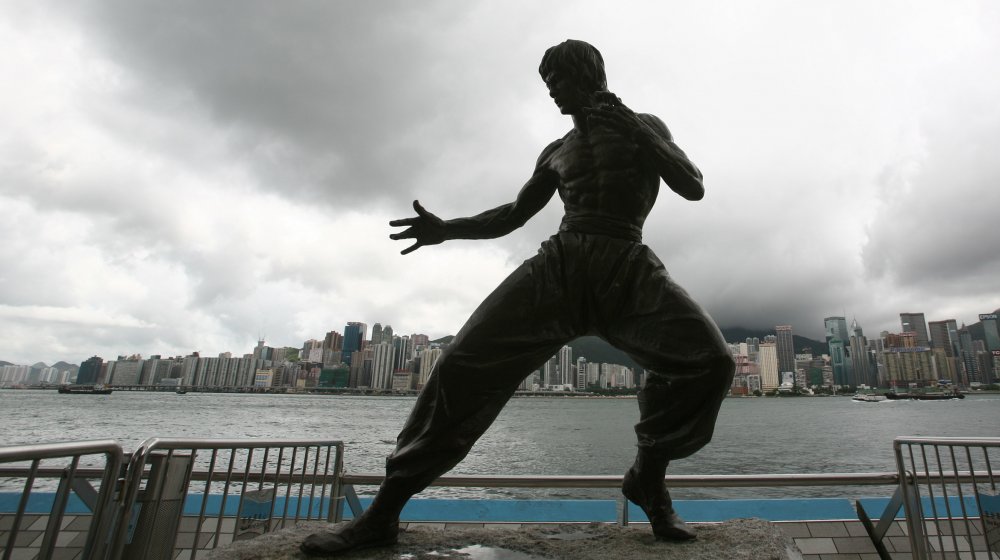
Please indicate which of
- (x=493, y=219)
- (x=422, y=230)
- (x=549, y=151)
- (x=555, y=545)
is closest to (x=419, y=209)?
(x=422, y=230)

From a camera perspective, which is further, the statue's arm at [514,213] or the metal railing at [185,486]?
the statue's arm at [514,213]

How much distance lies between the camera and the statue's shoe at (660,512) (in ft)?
8.68

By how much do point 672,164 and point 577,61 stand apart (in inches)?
31.0

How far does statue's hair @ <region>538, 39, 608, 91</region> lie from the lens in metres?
2.97

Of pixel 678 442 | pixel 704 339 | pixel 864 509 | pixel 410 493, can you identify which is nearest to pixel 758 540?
pixel 678 442

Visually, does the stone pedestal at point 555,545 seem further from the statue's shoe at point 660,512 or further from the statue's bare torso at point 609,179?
the statue's bare torso at point 609,179

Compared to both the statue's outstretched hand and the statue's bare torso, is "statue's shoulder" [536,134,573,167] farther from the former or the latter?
the statue's outstretched hand

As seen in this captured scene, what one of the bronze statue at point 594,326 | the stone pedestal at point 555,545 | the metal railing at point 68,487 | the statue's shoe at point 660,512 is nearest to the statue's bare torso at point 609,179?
the bronze statue at point 594,326

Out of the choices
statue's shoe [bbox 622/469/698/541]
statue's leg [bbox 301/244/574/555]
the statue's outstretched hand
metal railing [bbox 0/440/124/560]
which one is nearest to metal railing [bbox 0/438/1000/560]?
metal railing [bbox 0/440/124/560]

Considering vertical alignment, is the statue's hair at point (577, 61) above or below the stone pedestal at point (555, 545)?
above

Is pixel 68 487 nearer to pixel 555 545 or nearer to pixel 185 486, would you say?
pixel 185 486

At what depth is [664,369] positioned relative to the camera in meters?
2.54

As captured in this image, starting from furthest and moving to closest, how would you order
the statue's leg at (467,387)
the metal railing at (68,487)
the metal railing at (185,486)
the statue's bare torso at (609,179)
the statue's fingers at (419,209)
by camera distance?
1. the statue's fingers at (419,209)
2. the statue's bare torso at (609,179)
3. the statue's leg at (467,387)
4. the metal railing at (185,486)
5. the metal railing at (68,487)

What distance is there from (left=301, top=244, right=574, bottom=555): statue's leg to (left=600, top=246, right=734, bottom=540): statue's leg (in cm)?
36
